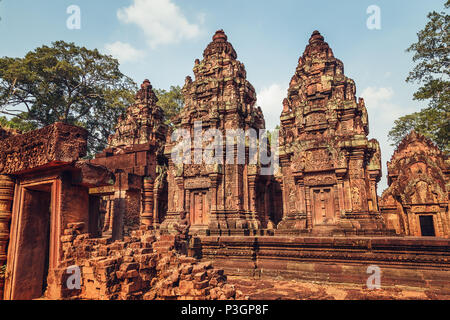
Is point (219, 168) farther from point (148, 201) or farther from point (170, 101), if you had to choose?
point (170, 101)

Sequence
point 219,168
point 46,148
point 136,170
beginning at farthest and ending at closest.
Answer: point 136,170 < point 219,168 < point 46,148

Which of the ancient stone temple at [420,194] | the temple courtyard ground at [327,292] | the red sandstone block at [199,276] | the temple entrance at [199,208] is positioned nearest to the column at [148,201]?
the temple entrance at [199,208]

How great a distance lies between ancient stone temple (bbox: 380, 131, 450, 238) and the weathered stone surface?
56.8ft

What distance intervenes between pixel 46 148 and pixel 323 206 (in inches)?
385

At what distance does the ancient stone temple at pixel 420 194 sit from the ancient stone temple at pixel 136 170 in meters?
13.4

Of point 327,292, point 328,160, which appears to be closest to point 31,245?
point 327,292

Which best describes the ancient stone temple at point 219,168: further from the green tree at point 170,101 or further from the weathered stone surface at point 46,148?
the green tree at point 170,101

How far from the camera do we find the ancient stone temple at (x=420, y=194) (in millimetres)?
15922

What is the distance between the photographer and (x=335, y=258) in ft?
23.1

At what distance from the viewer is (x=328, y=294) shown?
579 centimetres

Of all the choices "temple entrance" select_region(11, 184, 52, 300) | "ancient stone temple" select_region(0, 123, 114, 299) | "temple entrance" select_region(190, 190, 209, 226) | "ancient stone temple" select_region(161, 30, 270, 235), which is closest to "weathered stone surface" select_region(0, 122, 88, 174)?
"ancient stone temple" select_region(0, 123, 114, 299)

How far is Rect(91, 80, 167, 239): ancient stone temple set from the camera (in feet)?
38.3
